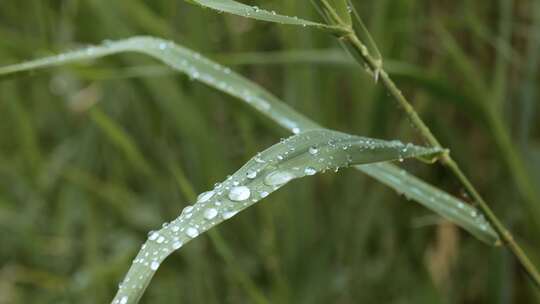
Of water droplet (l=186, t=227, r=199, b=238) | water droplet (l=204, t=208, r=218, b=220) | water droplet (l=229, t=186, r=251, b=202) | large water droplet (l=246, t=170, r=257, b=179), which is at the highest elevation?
large water droplet (l=246, t=170, r=257, b=179)

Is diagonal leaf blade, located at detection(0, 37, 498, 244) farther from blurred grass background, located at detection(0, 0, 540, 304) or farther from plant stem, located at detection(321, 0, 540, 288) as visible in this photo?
blurred grass background, located at detection(0, 0, 540, 304)

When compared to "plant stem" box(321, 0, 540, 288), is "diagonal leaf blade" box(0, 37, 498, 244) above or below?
above

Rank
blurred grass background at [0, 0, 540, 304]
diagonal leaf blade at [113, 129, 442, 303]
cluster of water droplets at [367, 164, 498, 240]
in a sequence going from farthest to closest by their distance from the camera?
blurred grass background at [0, 0, 540, 304] → cluster of water droplets at [367, 164, 498, 240] → diagonal leaf blade at [113, 129, 442, 303]

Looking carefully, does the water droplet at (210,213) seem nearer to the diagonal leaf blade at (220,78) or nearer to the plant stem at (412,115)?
the plant stem at (412,115)

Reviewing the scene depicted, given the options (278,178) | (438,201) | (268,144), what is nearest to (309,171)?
(278,178)

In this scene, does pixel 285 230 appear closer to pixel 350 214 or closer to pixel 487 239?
pixel 350 214

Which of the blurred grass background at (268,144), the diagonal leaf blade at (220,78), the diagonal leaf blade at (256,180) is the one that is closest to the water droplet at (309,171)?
the diagonal leaf blade at (256,180)

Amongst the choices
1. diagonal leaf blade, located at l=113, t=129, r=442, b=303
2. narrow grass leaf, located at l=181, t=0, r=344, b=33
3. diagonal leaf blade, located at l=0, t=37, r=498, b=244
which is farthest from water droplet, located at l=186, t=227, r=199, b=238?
diagonal leaf blade, located at l=0, t=37, r=498, b=244
